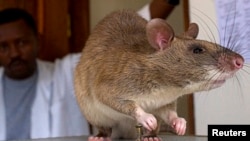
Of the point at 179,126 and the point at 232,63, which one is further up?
the point at 232,63

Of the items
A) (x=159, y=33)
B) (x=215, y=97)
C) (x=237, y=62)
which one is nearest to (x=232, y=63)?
(x=237, y=62)

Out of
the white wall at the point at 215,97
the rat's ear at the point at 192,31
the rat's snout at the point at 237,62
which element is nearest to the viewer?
the rat's snout at the point at 237,62

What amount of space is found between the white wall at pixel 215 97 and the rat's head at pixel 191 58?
0.36 meters

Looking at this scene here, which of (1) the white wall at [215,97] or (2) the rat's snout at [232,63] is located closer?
(2) the rat's snout at [232,63]

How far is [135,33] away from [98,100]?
17cm

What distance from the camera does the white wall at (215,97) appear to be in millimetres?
1406

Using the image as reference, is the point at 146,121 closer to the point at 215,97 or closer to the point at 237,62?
the point at 237,62

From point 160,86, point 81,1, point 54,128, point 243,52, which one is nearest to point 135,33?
point 160,86

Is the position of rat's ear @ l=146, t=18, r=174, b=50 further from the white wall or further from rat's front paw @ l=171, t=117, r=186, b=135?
the white wall

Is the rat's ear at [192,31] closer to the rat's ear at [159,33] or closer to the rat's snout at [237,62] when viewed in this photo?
Answer: the rat's ear at [159,33]

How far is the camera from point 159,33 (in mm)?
968

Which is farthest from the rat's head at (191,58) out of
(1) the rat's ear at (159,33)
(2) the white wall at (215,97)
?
(2) the white wall at (215,97)

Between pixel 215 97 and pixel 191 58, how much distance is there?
0.55 meters

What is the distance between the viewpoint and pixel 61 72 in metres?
2.27
